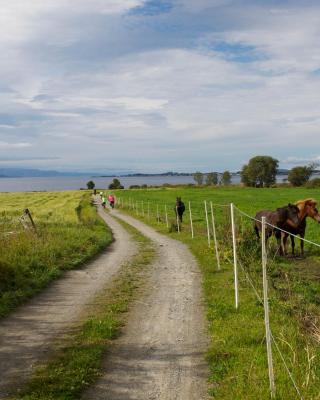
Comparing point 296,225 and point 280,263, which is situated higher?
point 296,225

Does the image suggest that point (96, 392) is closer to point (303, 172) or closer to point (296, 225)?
point (296, 225)

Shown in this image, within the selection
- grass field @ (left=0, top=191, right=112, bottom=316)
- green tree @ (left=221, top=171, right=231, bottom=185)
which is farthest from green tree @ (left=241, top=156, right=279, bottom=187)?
grass field @ (left=0, top=191, right=112, bottom=316)

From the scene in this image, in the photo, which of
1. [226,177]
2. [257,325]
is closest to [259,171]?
[226,177]

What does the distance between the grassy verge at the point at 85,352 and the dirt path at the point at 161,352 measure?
8.1 inches

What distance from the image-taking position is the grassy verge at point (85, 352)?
627 centimetres

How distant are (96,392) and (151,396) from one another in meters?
0.79

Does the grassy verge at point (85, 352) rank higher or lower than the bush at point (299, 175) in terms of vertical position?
lower

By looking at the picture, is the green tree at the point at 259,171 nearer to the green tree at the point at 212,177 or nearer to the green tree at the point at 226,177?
the green tree at the point at 226,177

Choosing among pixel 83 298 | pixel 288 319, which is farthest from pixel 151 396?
pixel 83 298

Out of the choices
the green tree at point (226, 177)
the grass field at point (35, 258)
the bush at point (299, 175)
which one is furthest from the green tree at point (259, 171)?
the grass field at point (35, 258)

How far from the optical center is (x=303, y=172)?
117375mm

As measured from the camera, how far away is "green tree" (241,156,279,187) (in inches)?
5217

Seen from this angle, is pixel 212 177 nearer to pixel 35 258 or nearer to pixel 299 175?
pixel 299 175

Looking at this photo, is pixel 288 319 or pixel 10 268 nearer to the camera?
pixel 288 319
